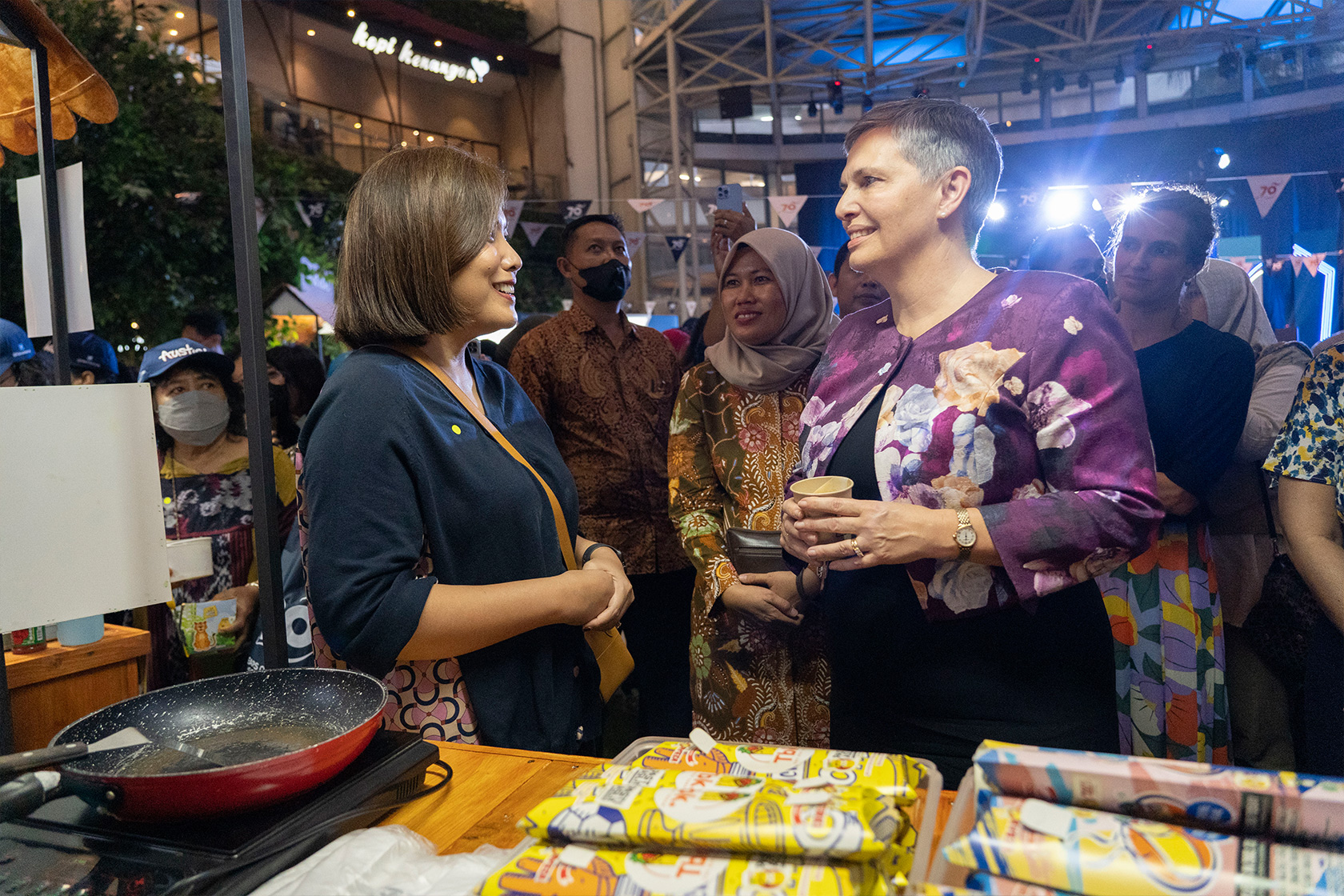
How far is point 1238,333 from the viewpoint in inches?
105

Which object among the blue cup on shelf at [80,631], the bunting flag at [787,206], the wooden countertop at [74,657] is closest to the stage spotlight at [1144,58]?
the bunting flag at [787,206]

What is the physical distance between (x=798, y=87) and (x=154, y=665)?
11475 millimetres

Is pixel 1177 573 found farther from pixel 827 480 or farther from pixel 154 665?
pixel 154 665

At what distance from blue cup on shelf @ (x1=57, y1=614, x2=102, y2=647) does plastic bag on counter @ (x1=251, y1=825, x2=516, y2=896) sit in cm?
123

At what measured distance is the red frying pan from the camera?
0.85 m

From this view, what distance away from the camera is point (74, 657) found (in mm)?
2051

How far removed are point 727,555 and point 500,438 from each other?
87 cm

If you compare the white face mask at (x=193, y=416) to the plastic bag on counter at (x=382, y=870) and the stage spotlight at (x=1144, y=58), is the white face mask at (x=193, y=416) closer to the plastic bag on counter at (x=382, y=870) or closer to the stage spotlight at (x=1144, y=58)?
the plastic bag on counter at (x=382, y=870)

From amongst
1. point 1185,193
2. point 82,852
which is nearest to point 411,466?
point 82,852

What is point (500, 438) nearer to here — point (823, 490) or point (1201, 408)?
point (823, 490)

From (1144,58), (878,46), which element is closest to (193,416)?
(878,46)

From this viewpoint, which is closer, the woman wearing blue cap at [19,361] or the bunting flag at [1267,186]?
the woman wearing blue cap at [19,361]

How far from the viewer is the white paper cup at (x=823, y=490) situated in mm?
1229

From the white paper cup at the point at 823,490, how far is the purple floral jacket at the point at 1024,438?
114mm
